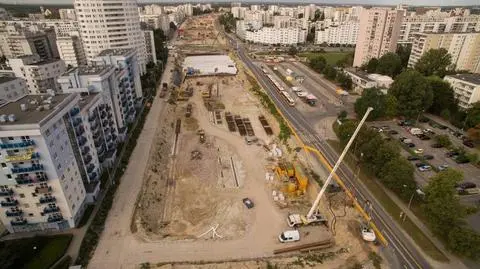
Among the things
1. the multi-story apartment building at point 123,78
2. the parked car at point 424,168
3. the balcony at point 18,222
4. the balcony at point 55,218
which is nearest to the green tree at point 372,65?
the parked car at point 424,168

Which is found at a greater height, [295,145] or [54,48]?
[54,48]

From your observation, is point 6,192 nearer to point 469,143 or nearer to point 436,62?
point 469,143

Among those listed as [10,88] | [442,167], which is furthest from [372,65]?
[10,88]

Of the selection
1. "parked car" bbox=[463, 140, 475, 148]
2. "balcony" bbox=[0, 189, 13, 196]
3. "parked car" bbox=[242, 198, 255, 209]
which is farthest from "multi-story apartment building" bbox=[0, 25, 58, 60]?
"parked car" bbox=[463, 140, 475, 148]

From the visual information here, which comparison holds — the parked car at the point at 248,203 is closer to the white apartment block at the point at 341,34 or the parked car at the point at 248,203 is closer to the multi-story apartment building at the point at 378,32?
the multi-story apartment building at the point at 378,32

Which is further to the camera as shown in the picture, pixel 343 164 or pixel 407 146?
pixel 407 146

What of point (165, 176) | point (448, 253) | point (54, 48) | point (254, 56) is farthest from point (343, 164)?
point (54, 48)

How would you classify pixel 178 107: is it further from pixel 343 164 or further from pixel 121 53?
pixel 343 164
